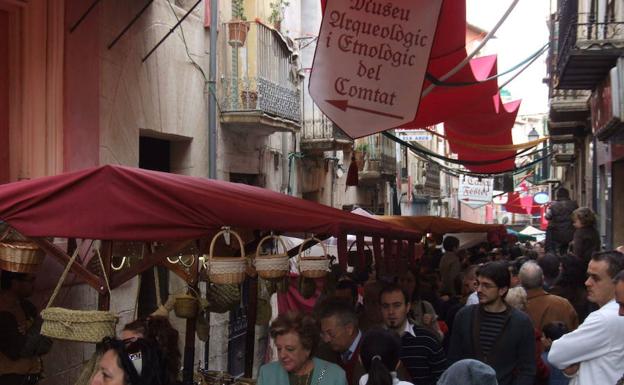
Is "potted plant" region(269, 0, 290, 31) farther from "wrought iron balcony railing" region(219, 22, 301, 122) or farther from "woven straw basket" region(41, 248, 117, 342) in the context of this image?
"woven straw basket" region(41, 248, 117, 342)

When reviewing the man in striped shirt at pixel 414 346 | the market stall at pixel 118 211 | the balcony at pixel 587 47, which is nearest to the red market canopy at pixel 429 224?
the balcony at pixel 587 47

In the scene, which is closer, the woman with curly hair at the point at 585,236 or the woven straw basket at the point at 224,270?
the woven straw basket at the point at 224,270

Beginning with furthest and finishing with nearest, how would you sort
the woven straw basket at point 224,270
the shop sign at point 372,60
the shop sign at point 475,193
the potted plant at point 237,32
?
the shop sign at point 475,193 → the potted plant at point 237,32 → the shop sign at point 372,60 → the woven straw basket at point 224,270

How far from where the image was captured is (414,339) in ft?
15.5

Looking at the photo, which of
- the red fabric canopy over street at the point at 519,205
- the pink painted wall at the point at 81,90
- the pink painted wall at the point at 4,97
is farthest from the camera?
the red fabric canopy over street at the point at 519,205

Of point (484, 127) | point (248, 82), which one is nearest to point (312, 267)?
point (248, 82)

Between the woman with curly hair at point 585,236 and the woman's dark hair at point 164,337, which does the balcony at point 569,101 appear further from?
the woman's dark hair at point 164,337

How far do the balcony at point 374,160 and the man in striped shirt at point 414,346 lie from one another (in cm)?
1611

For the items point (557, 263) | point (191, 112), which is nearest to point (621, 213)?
point (557, 263)

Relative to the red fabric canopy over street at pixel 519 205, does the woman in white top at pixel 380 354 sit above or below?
below

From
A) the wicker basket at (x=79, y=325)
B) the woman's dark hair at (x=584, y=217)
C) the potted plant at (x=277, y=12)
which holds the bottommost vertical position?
the wicker basket at (x=79, y=325)

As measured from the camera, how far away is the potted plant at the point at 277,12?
1341 centimetres

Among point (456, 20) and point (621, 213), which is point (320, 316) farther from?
point (621, 213)

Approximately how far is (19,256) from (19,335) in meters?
1.27
